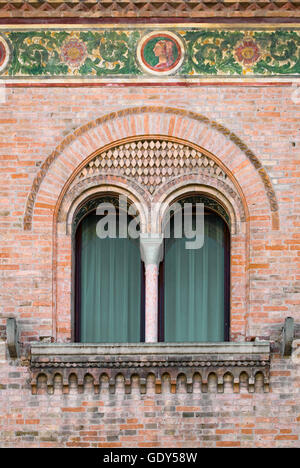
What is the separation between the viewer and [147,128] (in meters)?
20.0

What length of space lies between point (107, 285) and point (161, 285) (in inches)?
31.6

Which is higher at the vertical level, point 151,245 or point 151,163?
point 151,163

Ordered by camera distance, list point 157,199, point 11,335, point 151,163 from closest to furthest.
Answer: point 11,335 → point 157,199 → point 151,163

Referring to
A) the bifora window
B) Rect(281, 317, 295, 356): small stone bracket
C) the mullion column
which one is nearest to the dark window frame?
the bifora window

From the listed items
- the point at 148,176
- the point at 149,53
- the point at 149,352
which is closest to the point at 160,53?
the point at 149,53

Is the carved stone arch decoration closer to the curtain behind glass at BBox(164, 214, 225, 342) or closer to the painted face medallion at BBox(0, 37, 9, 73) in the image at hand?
the curtain behind glass at BBox(164, 214, 225, 342)

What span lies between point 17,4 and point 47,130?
194cm

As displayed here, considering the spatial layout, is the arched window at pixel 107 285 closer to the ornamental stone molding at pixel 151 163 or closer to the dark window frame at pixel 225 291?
the dark window frame at pixel 225 291

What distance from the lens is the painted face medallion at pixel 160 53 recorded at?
66.0ft

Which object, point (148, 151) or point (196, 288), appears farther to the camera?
point (196, 288)

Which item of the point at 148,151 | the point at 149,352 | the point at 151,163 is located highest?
the point at 148,151

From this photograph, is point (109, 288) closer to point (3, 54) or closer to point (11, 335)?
point (11, 335)

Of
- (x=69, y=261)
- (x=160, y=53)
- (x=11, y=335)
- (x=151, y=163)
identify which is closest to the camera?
(x=11, y=335)

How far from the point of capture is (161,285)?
20.3 meters
